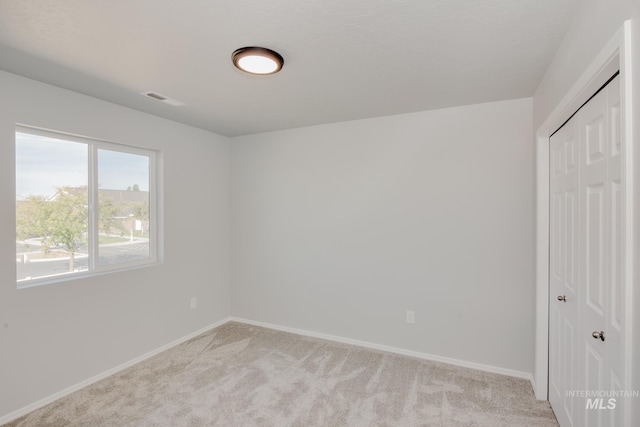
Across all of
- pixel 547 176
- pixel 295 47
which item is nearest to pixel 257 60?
pixel 295 47

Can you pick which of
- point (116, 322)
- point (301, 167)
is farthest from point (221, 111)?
point (116, 322)

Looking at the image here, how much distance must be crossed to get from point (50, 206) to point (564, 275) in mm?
3952

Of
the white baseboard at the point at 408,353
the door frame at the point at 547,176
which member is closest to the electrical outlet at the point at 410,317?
the white baseboard at the point at 408,353

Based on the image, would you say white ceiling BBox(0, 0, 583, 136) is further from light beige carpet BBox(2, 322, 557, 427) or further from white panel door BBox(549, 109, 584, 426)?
light beige carpet BBox(2, 322, 557, 427)

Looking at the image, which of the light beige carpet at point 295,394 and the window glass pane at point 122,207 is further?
the window glass pane at point 122,207

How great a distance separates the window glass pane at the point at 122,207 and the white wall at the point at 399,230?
1207mm

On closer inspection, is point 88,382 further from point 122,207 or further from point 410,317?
point 410,317

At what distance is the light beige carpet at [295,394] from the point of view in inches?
89.2

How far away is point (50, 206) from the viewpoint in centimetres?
262

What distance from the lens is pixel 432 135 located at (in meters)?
3.14

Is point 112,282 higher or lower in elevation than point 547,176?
lower

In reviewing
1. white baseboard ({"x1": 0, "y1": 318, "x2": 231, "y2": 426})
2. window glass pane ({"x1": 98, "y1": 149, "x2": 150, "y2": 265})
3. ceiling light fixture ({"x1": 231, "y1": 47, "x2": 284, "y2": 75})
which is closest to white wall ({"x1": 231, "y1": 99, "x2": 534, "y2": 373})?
white baseboard ({"x1": 0, "y1": 318, "x2": 231, "y2": 426})

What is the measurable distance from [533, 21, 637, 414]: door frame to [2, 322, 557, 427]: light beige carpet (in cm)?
52

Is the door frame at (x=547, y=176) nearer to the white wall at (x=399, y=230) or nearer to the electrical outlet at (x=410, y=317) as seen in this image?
the white wall at (x=399, y=230)
